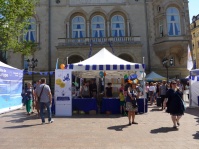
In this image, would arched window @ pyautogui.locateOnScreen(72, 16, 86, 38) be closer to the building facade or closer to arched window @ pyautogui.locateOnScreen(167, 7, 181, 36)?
arched window @ pyautogui.locateOnScreen(167, 7, 181, 36)

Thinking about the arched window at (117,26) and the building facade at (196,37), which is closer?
the arched window at (117,26)

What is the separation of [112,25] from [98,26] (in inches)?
73.1

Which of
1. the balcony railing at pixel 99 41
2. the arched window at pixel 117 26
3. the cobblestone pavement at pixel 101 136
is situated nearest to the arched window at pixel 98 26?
the arched window at pixel 117 26

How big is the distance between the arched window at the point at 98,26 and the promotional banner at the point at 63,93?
19273 millimetres

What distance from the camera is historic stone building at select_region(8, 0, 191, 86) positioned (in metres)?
30.6

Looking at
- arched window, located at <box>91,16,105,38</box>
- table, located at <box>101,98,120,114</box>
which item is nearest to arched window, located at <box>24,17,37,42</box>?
arched window, located at <box>91,16,105,38</box>

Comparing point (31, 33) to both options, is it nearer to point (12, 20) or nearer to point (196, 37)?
point (12, 20)

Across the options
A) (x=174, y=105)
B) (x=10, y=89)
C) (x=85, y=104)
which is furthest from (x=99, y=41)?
(x=174, y=105)

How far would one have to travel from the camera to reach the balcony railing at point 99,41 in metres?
29.4

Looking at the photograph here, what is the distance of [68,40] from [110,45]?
208 inches

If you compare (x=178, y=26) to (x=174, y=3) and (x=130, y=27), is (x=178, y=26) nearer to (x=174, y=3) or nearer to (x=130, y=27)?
(x=174, y=3)

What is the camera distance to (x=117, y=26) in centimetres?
3192

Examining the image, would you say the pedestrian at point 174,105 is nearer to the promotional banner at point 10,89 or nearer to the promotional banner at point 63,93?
the promotional banner at point 63,93

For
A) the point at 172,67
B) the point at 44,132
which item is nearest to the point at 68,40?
the point at 172,67
